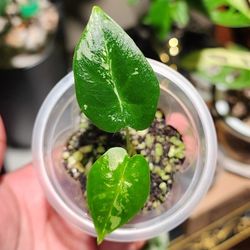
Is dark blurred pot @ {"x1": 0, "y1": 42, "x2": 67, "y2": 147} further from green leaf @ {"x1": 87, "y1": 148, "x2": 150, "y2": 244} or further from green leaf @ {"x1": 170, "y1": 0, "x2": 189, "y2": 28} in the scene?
green leaf @ {"x1": 87, "y1": 148, "x2": 150, "y2": 244}

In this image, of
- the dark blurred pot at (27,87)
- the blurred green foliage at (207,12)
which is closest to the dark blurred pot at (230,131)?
the blurred green foliage at (207,12)

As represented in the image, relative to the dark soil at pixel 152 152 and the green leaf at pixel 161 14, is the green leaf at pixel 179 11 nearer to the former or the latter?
the green leaf at pixel 161 14

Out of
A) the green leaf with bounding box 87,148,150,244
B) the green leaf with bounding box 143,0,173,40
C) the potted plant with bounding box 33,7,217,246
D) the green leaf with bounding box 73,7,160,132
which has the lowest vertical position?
the potted plant with bounding box 33,7,217,246

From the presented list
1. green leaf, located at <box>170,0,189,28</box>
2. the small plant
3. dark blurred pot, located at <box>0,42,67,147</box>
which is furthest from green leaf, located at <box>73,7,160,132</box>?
dark blurred pot, located at <box>0,42,67,147</box>

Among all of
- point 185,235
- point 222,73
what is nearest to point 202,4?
point 222,73

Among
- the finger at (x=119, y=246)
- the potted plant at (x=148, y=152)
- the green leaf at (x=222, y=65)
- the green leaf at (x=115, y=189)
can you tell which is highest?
the green leaf at (x=115, y=189)

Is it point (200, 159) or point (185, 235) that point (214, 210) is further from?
point (200, 159)

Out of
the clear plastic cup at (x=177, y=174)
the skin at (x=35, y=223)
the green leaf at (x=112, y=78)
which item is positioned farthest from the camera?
the skin at (x=35, y=223)
